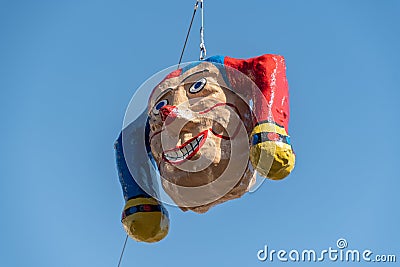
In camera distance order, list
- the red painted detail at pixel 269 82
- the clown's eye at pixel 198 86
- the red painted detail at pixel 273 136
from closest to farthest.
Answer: the red painted detail at pixel 273 136 < the red painted detail at pixel 269 82 < the clown's eye at pixel 198 86

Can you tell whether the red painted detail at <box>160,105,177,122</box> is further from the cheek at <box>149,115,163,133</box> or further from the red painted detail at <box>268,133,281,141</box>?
the red painted detail at <box>268,133,281,141</box>

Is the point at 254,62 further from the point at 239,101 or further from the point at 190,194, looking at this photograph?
the point at 190,194

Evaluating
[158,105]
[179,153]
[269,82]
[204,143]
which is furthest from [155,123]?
[269,82]

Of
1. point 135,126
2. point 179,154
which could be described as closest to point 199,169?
point 179,154

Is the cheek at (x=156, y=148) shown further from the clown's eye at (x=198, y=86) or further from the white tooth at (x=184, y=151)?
the clown's eye at (x=198, y=86)

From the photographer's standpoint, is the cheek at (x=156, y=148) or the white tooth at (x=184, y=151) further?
the cheek at (x=156, y=148)

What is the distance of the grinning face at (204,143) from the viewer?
4.15 meters

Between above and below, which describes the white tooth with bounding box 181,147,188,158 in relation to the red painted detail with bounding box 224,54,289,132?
below

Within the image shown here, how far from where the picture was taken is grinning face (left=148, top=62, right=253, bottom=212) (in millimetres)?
4152

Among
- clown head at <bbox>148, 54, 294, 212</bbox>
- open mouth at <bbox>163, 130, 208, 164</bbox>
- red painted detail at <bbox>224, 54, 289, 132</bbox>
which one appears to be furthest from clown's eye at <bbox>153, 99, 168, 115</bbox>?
red painted detail at <bbox>224, 54, 289, 132</bbox>

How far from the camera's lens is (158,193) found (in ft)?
15.3

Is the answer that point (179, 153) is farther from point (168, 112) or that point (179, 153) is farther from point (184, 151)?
point (168, 112)

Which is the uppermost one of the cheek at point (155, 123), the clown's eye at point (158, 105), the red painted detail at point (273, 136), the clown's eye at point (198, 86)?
the clown's eye at point (198, 86)

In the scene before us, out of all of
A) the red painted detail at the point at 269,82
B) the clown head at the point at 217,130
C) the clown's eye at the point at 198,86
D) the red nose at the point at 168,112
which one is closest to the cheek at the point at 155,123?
the clown head at the point at 217,130
